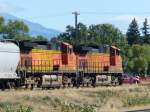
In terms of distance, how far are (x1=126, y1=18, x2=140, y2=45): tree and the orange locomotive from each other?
4131 inches

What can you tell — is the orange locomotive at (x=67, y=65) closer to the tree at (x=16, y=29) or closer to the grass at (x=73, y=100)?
the grass at (x=73, y=100)

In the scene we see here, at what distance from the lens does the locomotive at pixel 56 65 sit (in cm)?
3738

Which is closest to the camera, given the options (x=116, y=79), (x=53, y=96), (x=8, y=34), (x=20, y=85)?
(x=53, y=96)

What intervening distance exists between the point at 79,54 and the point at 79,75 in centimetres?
219

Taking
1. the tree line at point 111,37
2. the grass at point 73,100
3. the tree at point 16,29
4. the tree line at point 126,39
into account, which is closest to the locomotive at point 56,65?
the grass at point 73,100

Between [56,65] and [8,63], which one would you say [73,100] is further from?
[56,65]

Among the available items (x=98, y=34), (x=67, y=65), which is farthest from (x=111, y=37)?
(x=67, y=65)

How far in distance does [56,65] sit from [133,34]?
380 feet

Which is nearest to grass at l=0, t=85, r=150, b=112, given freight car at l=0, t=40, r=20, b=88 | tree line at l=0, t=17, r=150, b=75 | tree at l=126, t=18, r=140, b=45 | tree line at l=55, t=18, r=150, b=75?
freight car at l=0, t=40, r=20, b=88

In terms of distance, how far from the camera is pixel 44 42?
42094 mm

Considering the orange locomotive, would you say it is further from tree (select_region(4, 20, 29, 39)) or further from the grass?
tree (select_region(4, 20, 29, 39))

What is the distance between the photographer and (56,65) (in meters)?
42.5

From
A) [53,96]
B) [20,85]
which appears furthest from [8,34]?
[53,96]

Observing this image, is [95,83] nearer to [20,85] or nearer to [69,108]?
[20,85]
